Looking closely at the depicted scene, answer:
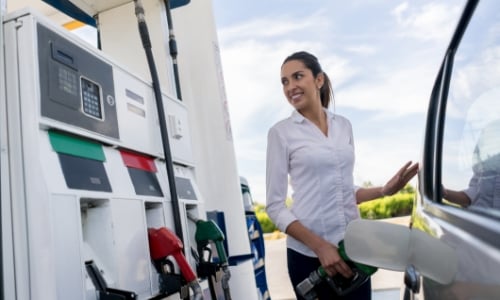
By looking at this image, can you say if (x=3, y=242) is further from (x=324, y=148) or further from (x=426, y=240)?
(x=324, y=148)

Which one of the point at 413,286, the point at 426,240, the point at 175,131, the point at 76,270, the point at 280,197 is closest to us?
the point at 426,240

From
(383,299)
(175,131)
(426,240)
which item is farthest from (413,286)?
(383,299)

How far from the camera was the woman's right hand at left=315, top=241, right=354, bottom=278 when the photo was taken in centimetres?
162

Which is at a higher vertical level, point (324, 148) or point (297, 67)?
point (297, 67)

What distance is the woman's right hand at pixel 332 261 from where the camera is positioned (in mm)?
1616

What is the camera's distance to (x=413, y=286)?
3.53 feet

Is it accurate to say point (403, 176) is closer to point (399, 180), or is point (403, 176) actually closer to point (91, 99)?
point (399, 180)

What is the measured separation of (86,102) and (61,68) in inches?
5.4

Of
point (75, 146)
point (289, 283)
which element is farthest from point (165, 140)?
point (289, 283)

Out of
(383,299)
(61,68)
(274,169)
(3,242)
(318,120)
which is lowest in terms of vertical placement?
(383,299)

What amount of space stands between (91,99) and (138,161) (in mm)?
331

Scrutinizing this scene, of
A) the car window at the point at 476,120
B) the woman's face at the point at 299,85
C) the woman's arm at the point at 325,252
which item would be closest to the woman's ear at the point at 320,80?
the woman's face at the point at 299,85

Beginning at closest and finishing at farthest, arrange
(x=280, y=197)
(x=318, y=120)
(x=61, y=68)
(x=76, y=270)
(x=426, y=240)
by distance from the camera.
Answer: (x=426, y=240), (x=76, y=270), (x=61, y=68), (x=280, y=197), (x=318, y=120)

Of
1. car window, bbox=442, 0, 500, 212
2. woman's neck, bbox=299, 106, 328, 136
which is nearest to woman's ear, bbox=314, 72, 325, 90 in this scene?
woman's neck, bbox=299, 106, 328, 136
